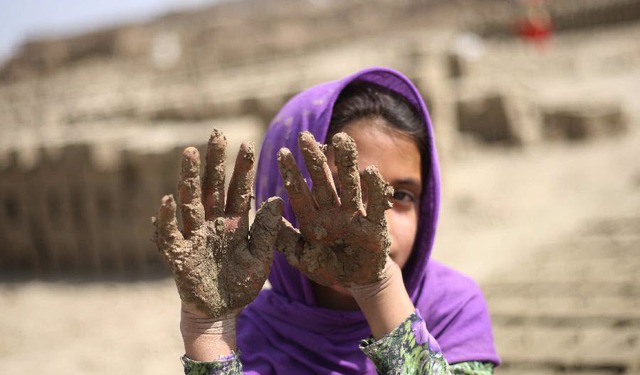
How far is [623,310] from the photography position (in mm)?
3625

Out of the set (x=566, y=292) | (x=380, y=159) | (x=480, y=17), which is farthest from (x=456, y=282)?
(x=480, y=17)

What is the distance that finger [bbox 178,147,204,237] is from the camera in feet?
3.71

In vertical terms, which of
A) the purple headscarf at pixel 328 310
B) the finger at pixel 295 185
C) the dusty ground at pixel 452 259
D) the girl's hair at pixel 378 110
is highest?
the girl's hair at pixel 378 110

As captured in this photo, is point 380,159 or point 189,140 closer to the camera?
point 380,159

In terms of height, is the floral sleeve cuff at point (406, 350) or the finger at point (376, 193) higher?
the finger at point (376, 193)

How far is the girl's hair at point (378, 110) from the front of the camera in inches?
61.1

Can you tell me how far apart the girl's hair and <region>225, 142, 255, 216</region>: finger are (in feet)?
1.22

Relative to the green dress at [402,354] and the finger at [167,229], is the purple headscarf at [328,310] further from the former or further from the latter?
the finger at [167,229]

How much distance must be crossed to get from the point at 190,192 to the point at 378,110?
59 centimetres

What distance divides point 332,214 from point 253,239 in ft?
0.51

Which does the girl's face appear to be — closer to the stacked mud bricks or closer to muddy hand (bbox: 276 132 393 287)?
muddy hand (bbox: 276 132 393 287)

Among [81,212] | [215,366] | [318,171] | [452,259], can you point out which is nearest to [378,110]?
[318,171]

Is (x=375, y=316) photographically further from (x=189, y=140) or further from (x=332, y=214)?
(x=189, y=140)

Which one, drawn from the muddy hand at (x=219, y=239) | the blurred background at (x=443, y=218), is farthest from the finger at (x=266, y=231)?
the blurred background at (x=443, y=218)
